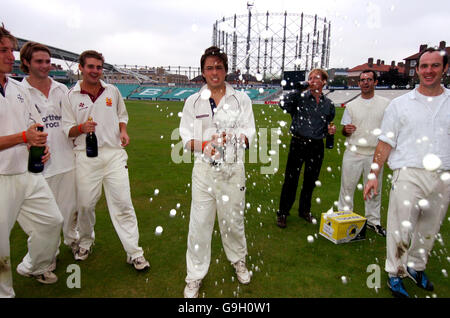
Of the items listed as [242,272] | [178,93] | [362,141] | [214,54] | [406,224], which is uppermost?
[178,93]

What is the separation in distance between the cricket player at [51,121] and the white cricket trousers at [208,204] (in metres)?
1.68

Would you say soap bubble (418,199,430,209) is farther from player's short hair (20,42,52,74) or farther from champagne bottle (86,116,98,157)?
player's short hair (20,42,52,74)

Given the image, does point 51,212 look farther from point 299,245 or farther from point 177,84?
point 177,84

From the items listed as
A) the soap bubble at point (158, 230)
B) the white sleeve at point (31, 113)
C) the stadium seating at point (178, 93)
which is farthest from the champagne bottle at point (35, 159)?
the stadium seating at point (178, 93)

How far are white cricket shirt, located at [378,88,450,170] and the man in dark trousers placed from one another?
163cm

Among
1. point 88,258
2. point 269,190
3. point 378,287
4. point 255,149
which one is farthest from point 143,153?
point 378,287

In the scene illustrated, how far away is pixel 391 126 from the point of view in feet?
10.8

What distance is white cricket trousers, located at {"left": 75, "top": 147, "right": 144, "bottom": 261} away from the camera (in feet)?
12.0

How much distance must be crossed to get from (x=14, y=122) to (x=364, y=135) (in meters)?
4.54

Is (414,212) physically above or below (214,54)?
below

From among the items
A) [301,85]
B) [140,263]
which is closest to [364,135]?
[301,85]

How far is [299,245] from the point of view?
4438mm

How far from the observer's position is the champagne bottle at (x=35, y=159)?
115 inches

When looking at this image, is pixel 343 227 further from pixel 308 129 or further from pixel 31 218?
pixel 31 218
